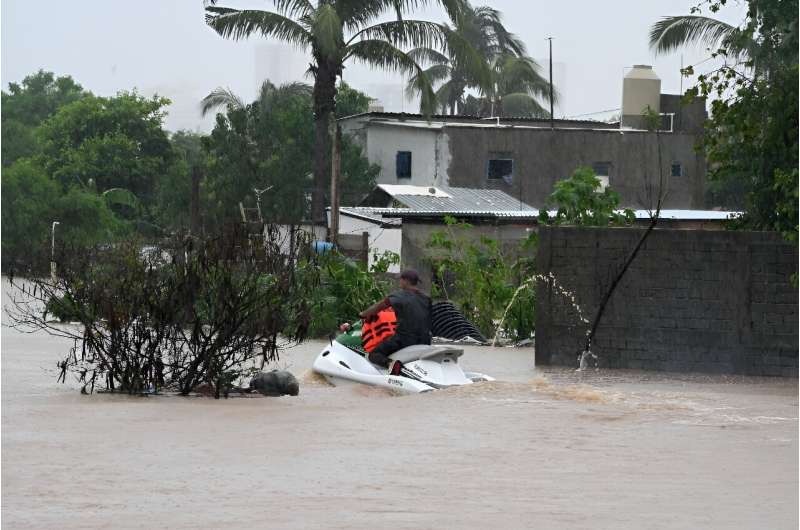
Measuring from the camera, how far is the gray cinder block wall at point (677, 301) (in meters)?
19.7

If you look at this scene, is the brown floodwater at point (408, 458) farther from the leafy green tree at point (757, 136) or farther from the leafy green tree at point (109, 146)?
the leafy green tree at point (109, 146)

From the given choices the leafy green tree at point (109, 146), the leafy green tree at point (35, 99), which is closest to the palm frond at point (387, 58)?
the leafy green tree at point (109, 146)

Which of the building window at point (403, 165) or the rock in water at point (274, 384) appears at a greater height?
the building window at point (403, 165)

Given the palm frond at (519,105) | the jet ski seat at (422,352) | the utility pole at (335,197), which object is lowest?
the jet ski seat at (422,352)

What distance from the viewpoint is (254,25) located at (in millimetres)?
39531

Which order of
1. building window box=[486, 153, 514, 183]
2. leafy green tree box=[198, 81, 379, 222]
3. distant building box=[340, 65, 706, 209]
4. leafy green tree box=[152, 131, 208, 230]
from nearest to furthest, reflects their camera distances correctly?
distant building box=[340, 65, 706, 209], building window box=[486, 153, 514, 183], leafy green tree box=[198, 81, 379, 222], leafy green tree box=[152, 131, 208, 230]

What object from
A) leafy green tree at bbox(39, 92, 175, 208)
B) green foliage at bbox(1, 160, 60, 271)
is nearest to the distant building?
green foliage at bbox(1, 160, 60, 271)

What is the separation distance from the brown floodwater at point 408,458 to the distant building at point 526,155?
118 feet

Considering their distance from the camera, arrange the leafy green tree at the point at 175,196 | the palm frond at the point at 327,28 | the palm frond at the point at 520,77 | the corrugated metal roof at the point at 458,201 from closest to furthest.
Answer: the palm frond at the point at 327,28, the corrugated metal roof at the point at 458,201, the leafy green tree at the point at 175,196, the palm frond at the point at 520,77

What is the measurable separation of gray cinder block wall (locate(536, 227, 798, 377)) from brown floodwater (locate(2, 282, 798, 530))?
1.51 meters

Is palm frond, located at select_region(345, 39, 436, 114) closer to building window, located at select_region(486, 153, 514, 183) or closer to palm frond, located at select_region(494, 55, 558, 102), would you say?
building window, located at select_region(486, 153, 514, 183)

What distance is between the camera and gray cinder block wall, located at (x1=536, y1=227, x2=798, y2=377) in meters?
19.7

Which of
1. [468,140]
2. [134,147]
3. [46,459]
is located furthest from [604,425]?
[134,147]

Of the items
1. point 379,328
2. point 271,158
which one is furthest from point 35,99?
point 379,328
